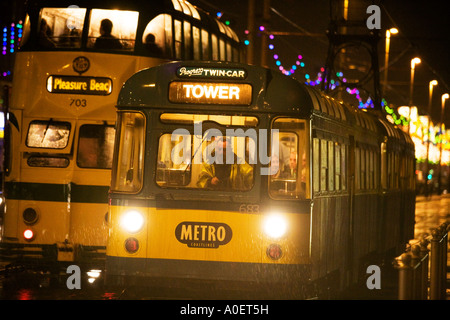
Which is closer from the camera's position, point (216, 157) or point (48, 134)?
point (216, 157)

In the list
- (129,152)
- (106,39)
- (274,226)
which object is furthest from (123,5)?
(274,226)

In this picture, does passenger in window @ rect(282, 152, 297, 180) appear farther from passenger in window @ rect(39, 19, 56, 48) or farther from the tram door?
passenger in window @ rect(39, 19, 56, 48)

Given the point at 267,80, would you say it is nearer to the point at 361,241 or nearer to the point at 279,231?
the point at 279,231

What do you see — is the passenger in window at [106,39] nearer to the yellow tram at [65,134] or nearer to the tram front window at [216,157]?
the yellow tram at [65,134]

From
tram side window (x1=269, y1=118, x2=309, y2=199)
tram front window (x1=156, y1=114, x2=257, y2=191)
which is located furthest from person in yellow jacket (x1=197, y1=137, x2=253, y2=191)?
tram side window (x1=269, y1=118, x2=309, y2=199)

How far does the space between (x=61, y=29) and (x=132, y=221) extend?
5.24 metres

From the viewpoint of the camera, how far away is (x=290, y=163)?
11508mm

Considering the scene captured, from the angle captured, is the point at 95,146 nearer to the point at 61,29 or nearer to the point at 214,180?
the point at 61,29

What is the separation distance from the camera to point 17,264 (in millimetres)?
15984

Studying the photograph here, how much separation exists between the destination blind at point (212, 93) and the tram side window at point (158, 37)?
160 inches

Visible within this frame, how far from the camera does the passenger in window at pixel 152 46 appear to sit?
15.6 m

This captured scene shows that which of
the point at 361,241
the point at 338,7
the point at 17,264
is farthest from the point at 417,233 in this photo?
the point at 17,264

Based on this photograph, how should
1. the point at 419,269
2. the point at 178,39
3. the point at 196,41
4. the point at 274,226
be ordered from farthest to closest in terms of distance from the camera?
the point at 196,41 < the point at 178,39 < the point at 274,226 < the point at 419,269
